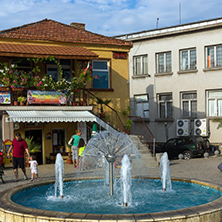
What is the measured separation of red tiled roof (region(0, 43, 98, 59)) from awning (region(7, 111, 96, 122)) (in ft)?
9.88

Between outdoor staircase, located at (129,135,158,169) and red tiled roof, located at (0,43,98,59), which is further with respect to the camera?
red tiled roof, located at (0,43,98,59)

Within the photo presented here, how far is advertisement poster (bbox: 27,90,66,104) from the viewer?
20.7 m

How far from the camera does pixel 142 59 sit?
32.9 m

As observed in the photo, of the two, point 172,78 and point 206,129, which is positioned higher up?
point 172,78

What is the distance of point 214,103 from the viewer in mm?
29266

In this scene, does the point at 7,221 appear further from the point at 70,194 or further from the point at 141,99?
the point at 141,99

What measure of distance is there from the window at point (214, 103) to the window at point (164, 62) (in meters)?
3.97

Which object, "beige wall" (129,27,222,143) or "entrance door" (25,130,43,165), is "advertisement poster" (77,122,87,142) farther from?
"beige wall" (129,27,222,143)

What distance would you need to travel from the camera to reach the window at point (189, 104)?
30.3 meters

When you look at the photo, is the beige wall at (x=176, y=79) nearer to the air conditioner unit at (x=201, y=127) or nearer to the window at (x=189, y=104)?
the window at (x=189, y=104)

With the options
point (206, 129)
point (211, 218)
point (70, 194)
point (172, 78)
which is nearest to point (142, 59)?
point (172, 78)

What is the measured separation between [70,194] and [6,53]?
34.4 feet

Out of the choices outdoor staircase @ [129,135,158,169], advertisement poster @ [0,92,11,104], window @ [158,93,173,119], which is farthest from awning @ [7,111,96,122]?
window @ [158,93,173,119]

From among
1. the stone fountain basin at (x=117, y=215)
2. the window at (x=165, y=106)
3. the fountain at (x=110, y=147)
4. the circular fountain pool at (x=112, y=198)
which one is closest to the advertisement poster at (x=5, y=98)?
the circular fountain pool at (x=112, y=198)
